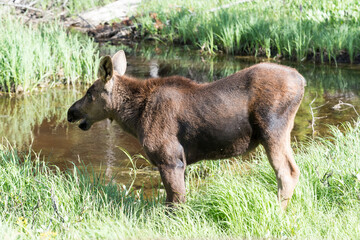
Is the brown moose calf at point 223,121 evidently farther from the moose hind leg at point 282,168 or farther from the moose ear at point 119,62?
the moose ear at point 119,62

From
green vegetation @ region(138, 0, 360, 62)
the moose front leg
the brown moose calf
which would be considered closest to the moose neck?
the brown moose calf

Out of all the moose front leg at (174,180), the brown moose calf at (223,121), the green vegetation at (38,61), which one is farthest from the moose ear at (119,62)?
the green vegetation at (38,61)

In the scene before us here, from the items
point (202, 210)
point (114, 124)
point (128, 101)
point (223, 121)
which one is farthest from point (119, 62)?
point (114, 124)

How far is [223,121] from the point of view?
16.4 ft

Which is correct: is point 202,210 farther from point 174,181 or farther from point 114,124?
point 114,124

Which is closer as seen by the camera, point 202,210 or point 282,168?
point 202,210

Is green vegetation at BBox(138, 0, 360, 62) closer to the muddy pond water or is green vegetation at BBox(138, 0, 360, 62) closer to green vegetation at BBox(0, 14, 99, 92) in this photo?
the muddy pond water

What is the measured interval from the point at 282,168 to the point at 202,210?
0.88 meters

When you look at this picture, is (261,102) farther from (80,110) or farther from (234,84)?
(80,110)

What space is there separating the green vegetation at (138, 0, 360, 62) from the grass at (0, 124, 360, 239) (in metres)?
8.25

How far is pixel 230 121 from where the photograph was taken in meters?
4.98

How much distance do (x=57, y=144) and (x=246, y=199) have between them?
4.10 m

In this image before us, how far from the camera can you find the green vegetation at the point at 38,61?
10.3m

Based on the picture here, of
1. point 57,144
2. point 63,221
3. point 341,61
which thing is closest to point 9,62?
point 57,144
